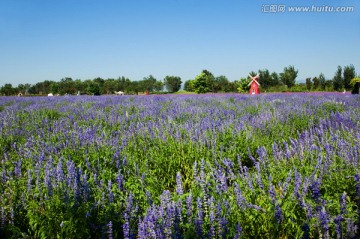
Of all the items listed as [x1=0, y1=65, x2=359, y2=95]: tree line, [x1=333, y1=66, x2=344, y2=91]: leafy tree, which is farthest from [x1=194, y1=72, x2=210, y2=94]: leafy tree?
[x1=333, y1=66, x2=344, y2=91]: leafy tree

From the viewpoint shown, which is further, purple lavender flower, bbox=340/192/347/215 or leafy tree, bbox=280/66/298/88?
leafy tree, bbox=280/66/298/88

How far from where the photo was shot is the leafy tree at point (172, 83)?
12119cm

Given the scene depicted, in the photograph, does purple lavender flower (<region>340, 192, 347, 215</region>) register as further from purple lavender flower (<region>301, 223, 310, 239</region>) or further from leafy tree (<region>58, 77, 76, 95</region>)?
leafy tree (<region>58, 77, 76, 95</region>)

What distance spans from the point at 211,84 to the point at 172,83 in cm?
3752

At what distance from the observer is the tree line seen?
59.4m

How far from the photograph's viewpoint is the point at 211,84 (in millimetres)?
86562

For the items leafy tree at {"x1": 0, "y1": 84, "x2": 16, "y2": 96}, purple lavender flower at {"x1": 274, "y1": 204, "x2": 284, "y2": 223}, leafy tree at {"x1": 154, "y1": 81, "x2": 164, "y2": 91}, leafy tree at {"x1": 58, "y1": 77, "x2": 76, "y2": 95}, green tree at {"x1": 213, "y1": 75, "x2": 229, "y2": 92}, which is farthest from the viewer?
leafy tree at {"x1": 154, "y1": 81, "x2": 164, "y2": 91}

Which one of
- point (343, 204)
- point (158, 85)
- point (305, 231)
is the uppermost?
point (158, 85)

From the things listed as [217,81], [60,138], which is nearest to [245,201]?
[60,138]

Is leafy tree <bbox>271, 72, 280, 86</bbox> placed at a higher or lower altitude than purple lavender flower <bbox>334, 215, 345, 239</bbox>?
higher

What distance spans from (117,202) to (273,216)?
146 centimetres

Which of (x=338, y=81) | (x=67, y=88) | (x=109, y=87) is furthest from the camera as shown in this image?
(x=109, y=87)

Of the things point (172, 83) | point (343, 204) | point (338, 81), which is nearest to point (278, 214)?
point (343, 204)

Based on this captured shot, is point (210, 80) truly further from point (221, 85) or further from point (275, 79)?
point (275, 79)
